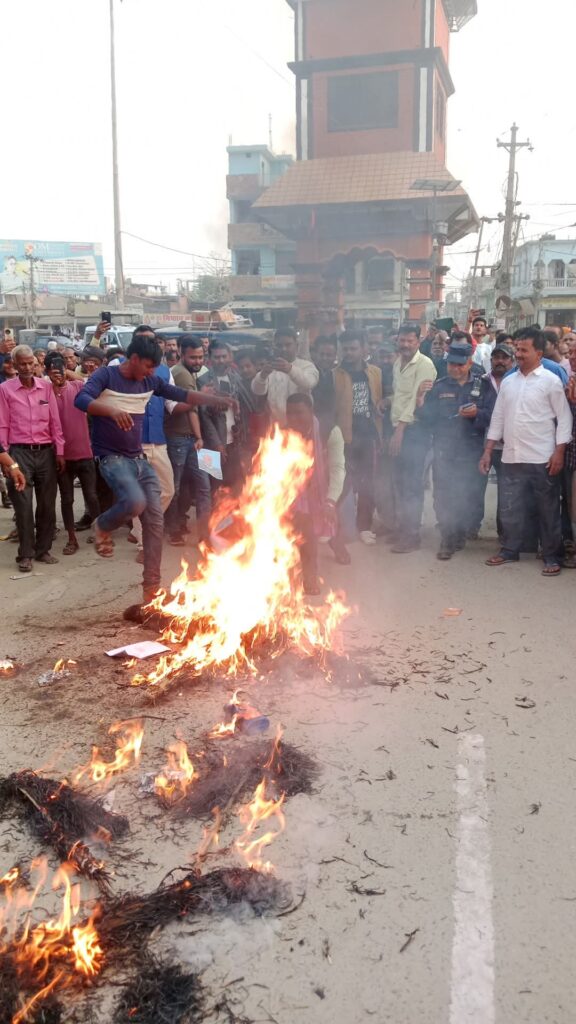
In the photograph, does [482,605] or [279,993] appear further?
[482,605]

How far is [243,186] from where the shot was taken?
149 feet

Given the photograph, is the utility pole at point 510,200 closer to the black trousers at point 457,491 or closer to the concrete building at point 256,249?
the concrete building at point 256,249

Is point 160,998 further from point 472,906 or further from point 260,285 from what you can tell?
point 260,285

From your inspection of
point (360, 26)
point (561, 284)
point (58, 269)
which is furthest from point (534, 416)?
point (58, 269)

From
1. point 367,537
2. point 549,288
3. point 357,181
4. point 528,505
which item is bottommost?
point 367,537

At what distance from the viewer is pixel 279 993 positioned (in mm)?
2268

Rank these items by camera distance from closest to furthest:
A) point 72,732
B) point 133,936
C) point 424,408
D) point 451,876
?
1. point 133,936
2. point 451,876
3. point 72,732
4. point 424,408

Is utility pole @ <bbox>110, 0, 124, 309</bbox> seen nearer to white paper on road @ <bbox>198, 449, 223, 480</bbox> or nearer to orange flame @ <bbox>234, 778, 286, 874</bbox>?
white paper on road @ <bbox>198, 449, 223, 480</bbox>

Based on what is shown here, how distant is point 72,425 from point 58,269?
63586 millimetres

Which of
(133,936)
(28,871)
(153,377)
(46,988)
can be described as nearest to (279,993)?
(133,936)

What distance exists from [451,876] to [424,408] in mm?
5417

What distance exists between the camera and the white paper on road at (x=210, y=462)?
775 centimetres

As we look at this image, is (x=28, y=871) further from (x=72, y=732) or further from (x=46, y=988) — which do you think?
(x=72, y=732)

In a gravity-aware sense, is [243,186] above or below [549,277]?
above
